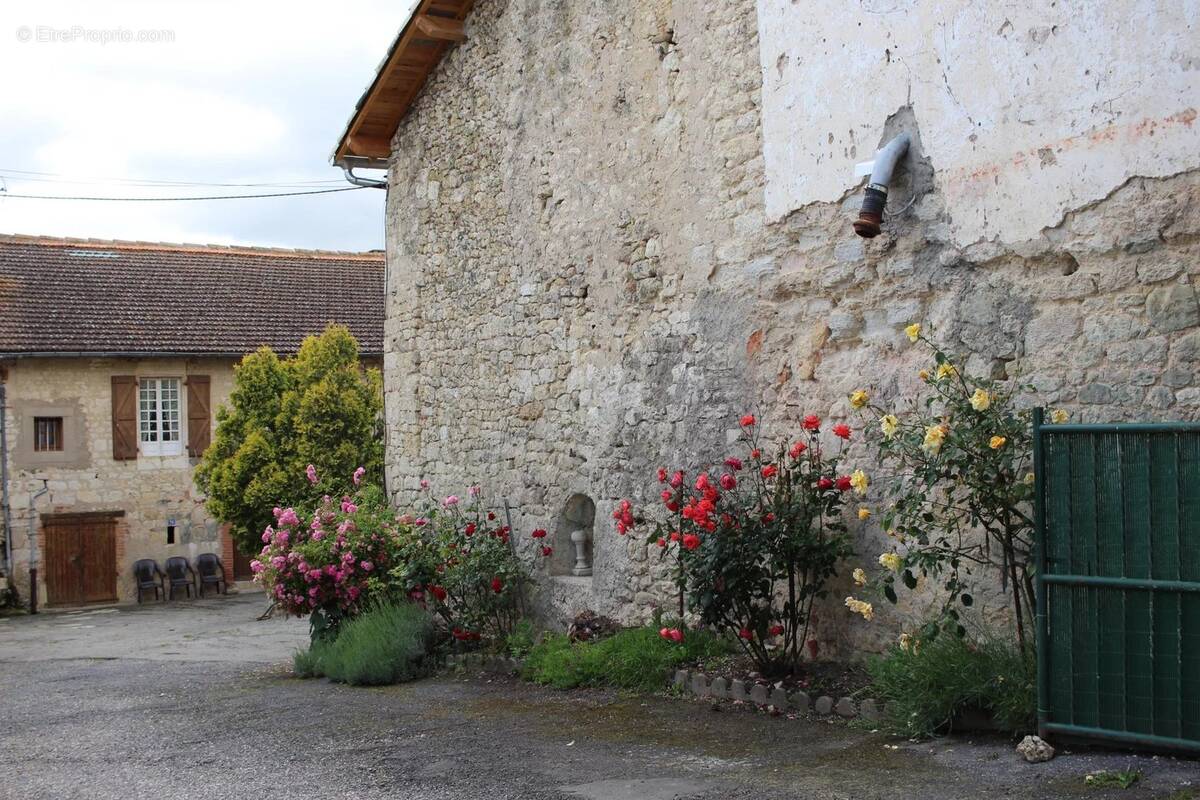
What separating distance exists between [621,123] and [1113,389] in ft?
14.4

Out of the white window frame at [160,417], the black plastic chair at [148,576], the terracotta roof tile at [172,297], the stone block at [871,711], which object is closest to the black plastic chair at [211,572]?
the black plastic chair at [148,576]

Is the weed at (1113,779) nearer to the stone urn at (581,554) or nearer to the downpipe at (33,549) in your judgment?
the stone urn at (581,554)

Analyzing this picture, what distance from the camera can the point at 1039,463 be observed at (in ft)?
16.6

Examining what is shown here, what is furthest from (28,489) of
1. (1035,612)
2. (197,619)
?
(1035,612)

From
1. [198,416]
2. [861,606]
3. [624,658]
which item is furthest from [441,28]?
[198,416]

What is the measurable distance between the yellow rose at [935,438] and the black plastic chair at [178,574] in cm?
1996

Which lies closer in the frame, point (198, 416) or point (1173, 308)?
point (1173, 308)

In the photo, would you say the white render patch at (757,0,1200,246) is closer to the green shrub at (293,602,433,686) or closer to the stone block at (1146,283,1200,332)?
the stone block at (1146,283,1200,332)

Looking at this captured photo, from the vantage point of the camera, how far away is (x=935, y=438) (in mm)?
5375

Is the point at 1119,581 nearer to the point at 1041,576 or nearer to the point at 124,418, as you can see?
the point at 1041,576

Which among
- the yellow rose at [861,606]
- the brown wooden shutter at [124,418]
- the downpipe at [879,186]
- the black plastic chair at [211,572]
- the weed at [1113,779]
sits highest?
the downpipe at [879,186]

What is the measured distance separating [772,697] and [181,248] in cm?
2216

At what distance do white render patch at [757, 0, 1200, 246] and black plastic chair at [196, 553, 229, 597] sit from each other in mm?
18614

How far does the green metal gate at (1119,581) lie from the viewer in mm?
4699
